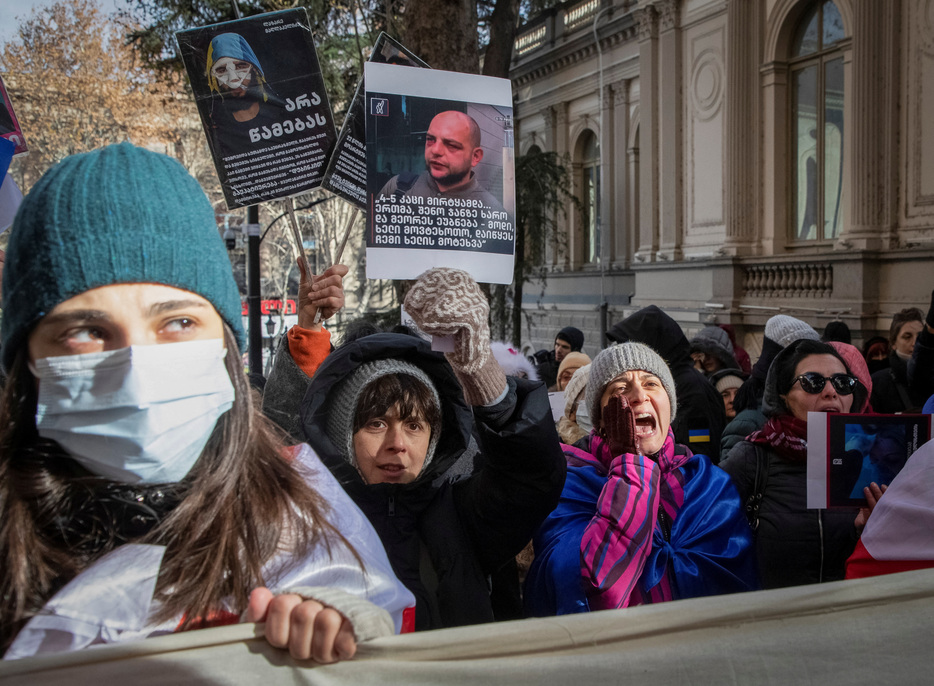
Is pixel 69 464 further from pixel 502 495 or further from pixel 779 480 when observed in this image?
pixel 779 480

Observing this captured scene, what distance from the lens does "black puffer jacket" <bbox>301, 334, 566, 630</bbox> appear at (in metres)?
2.11

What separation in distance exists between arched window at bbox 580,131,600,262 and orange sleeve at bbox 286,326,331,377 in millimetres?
20594

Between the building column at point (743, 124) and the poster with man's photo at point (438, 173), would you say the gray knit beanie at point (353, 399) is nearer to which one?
the poster with man's photo at point (438, 173)

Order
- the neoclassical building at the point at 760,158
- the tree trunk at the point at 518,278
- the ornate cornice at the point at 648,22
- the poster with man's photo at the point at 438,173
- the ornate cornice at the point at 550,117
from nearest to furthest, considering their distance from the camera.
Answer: the poster with man's photo at the point at 438,173, the neoclassical building at the point at 760,158, the tree trunk at the point at 518,278, the ornate cornice at the point at 648,22, the ornate cornice at the point at 550,117

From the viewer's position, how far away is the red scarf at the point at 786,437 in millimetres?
3062

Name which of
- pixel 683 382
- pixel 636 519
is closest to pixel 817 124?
pixel 683 382

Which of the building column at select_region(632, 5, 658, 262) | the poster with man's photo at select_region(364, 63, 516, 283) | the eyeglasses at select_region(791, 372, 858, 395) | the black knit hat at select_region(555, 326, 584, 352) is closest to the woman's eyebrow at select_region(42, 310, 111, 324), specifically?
the poster with man's photo at select_region(364, 63, 516, 283)

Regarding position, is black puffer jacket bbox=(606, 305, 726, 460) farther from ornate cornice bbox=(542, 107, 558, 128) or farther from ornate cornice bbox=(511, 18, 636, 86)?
ornate cornice bbox=(542, 107, 558, 128)

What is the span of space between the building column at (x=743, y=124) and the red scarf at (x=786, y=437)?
12852 millimetres

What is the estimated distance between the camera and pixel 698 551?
8.63 ft

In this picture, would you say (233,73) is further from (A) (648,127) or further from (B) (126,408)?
(A) (648,127)

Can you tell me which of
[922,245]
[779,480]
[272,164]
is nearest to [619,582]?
[779,480]

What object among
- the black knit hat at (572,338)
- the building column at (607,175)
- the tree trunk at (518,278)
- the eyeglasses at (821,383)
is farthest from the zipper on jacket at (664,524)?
the building column at (607,175)

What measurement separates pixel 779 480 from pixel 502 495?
1.29 m
